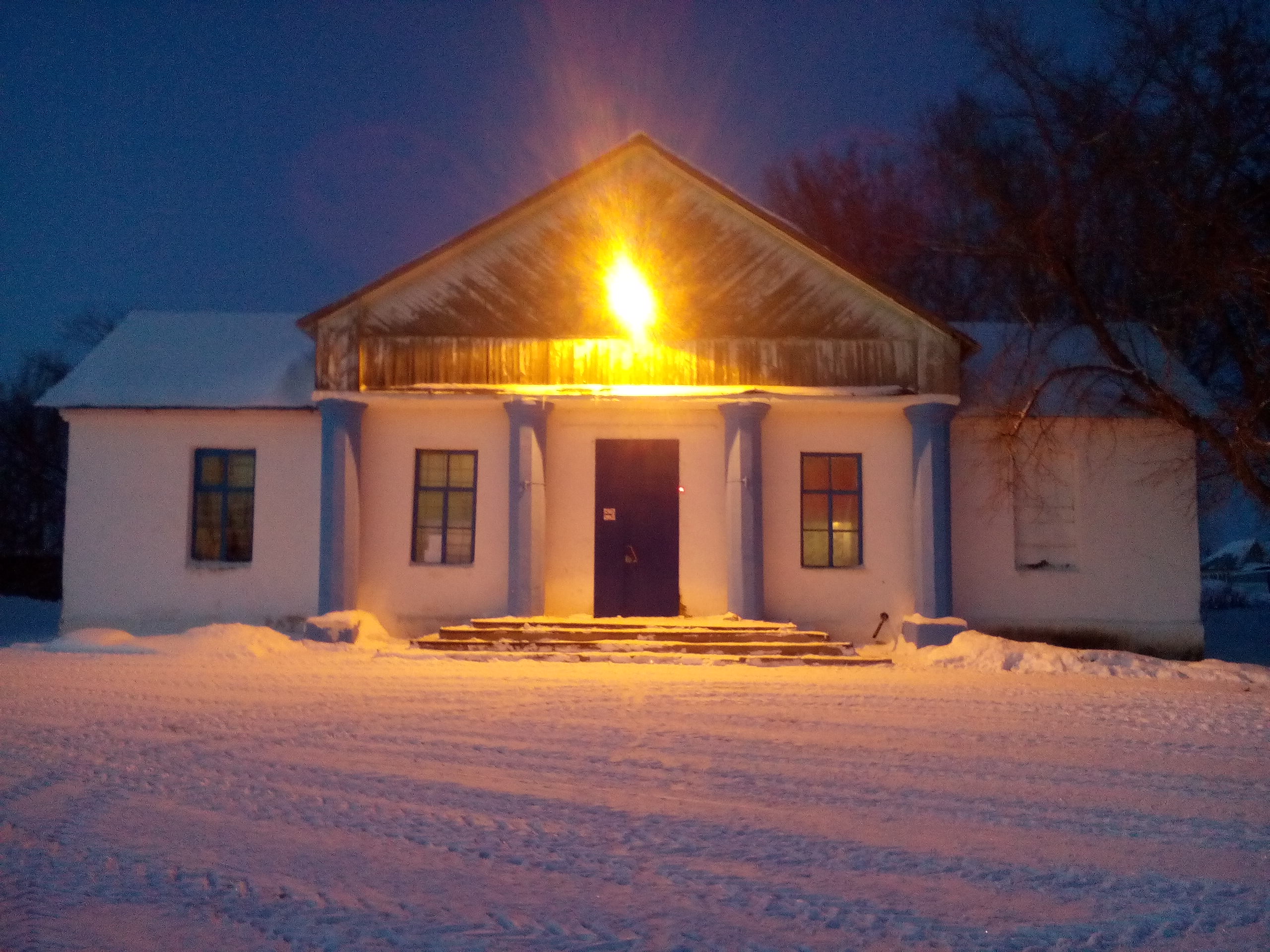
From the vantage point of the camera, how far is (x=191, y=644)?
43.6ft

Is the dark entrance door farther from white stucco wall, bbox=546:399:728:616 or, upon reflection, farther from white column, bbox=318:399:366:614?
white column, bbox=318:399:366:614

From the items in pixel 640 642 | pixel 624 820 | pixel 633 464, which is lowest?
pixel 624 820

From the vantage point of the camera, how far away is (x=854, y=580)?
14.6 meters

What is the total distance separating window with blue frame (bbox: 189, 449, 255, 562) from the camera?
49.8 ft

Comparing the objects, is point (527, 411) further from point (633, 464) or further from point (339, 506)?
point (339, 506)

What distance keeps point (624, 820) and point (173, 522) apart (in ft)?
37.9

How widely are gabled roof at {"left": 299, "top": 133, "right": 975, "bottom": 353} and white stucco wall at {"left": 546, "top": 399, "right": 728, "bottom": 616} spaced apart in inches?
76.3

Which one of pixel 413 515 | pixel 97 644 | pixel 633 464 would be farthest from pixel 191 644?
pixel 633 464

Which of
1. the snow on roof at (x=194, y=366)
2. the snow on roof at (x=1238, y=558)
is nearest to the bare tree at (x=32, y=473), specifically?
the snow on roof at (x=194, y=366)

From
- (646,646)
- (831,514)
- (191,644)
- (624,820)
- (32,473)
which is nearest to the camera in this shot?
(624,820)

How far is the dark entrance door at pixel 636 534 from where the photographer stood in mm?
14547

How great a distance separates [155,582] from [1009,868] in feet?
43.4

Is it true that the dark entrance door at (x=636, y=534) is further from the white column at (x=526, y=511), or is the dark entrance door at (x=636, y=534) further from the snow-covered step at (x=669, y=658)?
the snow-covered step at (x=669, y=658)

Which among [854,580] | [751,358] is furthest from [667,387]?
[854,580]
